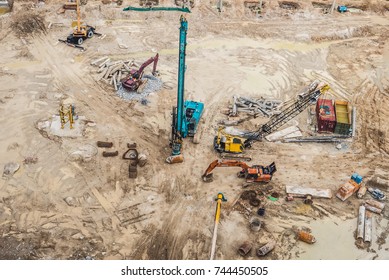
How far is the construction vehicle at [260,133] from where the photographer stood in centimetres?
2716

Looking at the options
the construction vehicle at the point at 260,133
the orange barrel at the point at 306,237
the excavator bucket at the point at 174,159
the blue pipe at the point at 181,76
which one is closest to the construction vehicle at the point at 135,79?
the blue pipe at the point at 181,76

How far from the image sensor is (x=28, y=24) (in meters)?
39.8

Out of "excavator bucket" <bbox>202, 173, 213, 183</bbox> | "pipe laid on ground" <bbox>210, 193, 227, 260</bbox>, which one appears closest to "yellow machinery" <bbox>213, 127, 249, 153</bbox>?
"excavator bucket" <bbox>202, 173, 213, 183</bbox>

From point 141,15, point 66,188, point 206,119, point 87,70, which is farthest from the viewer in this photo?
point 141,15

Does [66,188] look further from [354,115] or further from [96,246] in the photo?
[354,115]

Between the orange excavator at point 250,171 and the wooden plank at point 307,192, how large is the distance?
4.49 feet

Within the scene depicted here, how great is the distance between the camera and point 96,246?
21.4 metres

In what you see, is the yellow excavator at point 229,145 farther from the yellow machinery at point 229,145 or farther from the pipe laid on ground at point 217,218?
the pipe laid on ground at point 217,218

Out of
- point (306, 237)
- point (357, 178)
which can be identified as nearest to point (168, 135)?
point (306, 237)

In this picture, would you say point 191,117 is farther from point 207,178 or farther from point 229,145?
point 207,178

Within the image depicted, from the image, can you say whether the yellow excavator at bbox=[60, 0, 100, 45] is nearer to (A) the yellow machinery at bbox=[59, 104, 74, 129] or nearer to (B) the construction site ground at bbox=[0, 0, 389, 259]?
(B) the construction site ground at bbox=[0, 0, 389, 259]

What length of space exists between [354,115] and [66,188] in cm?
2060

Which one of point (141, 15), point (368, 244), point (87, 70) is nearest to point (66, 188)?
point (87, 70)

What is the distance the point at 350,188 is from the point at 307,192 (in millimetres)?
2425
